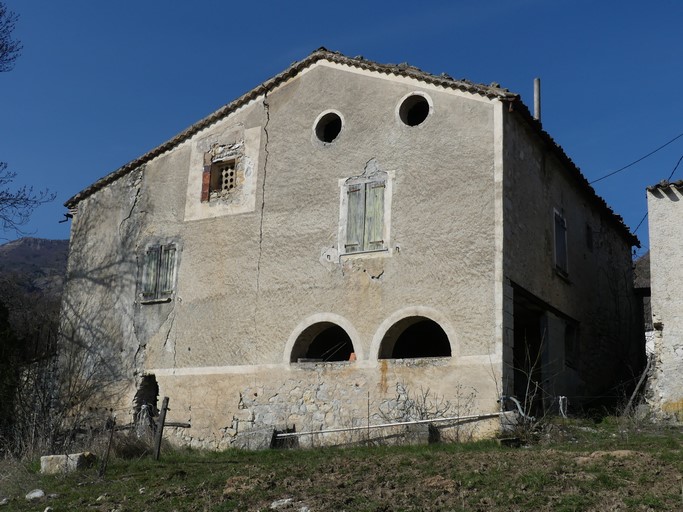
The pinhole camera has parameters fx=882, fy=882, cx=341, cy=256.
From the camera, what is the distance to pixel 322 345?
1828 cm

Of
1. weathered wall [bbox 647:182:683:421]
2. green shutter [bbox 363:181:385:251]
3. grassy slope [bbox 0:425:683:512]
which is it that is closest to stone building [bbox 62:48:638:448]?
green shutter [bbox 363:181:385:251]

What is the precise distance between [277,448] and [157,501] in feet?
14.0

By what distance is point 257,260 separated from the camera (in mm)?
17781

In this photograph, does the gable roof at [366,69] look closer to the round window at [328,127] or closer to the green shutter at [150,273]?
the round window at [328,127]

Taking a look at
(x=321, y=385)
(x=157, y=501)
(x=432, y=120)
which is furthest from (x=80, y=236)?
(x=157, y=501)

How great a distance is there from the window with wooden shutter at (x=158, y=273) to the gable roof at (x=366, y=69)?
231 cm

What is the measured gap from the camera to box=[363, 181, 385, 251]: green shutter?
16.5 m

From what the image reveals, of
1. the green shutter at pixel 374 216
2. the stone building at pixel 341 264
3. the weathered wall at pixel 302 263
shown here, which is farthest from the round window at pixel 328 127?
the green shutter at pixel 374 216

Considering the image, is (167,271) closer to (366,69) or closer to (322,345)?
(322,345)

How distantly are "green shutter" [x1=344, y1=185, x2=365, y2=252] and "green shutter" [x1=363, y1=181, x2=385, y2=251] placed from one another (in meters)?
0.09

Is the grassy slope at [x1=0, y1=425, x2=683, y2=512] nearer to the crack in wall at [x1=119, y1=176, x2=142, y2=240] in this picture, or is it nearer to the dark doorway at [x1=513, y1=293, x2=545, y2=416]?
the dark doorway at [x1=513, y1=293, x2=545, y2=416]

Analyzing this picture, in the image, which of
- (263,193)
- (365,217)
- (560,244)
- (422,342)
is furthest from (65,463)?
(560,244)

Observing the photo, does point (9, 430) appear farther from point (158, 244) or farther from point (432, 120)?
point (432, 120)

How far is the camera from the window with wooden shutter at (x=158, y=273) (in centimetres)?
1881
